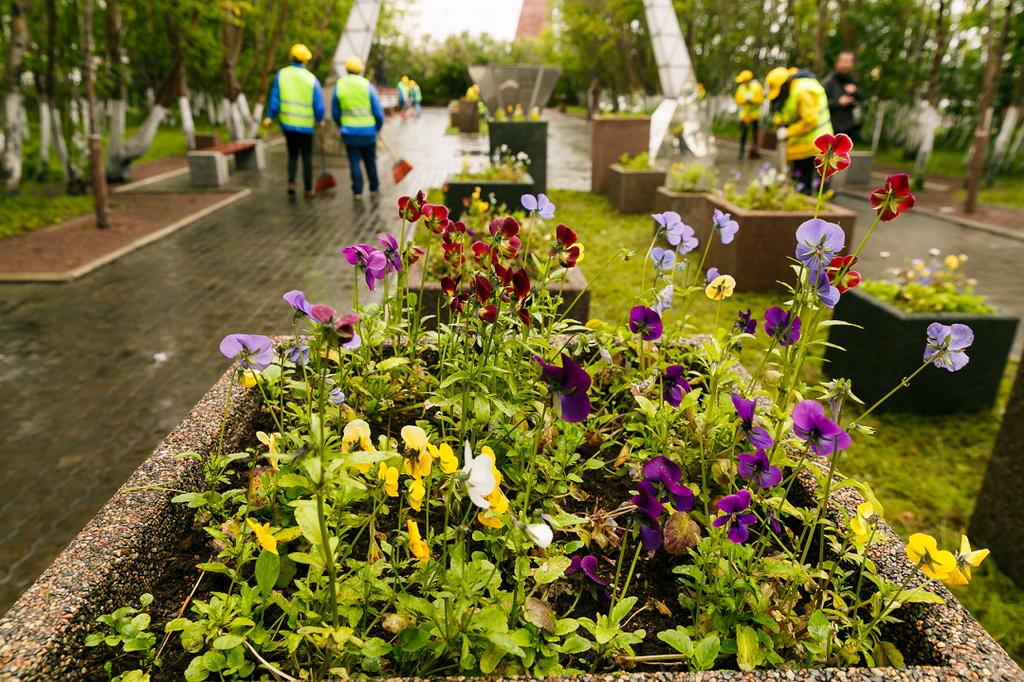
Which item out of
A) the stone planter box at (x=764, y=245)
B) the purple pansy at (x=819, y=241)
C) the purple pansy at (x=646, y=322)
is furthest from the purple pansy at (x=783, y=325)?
the stone planter box at (x=764, y=245)

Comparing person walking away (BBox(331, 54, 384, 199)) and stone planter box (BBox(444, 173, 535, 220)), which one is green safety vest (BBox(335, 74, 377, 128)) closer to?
person walking away (BBox(331, 54, 384, 199))

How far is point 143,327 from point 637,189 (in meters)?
6.65

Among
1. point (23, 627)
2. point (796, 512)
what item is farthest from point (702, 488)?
point (23, 627)

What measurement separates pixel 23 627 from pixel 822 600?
1.53 meters

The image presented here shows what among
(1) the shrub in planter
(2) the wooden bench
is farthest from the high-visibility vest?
(1) the shrub in planter

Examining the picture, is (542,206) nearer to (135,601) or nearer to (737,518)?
(737,518)

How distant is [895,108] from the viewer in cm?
2353

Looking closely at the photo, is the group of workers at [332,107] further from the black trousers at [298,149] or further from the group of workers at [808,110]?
the group of workers at [808,110]

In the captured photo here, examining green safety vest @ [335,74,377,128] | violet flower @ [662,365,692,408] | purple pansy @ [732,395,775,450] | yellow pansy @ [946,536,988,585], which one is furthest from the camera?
green safety vest @ [335,74,377,128]

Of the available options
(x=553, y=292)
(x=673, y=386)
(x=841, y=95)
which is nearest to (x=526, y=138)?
(x=841, y=95)

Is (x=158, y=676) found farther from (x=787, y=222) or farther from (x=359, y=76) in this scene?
(x=359, y=76)

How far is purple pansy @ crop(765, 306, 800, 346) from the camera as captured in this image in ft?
5.07

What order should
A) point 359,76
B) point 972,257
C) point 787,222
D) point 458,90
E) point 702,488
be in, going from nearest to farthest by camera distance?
point 702,488
point 787,222
point 972,257
point 359,76
point 458,90

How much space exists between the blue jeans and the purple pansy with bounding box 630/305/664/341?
8.93 meters
